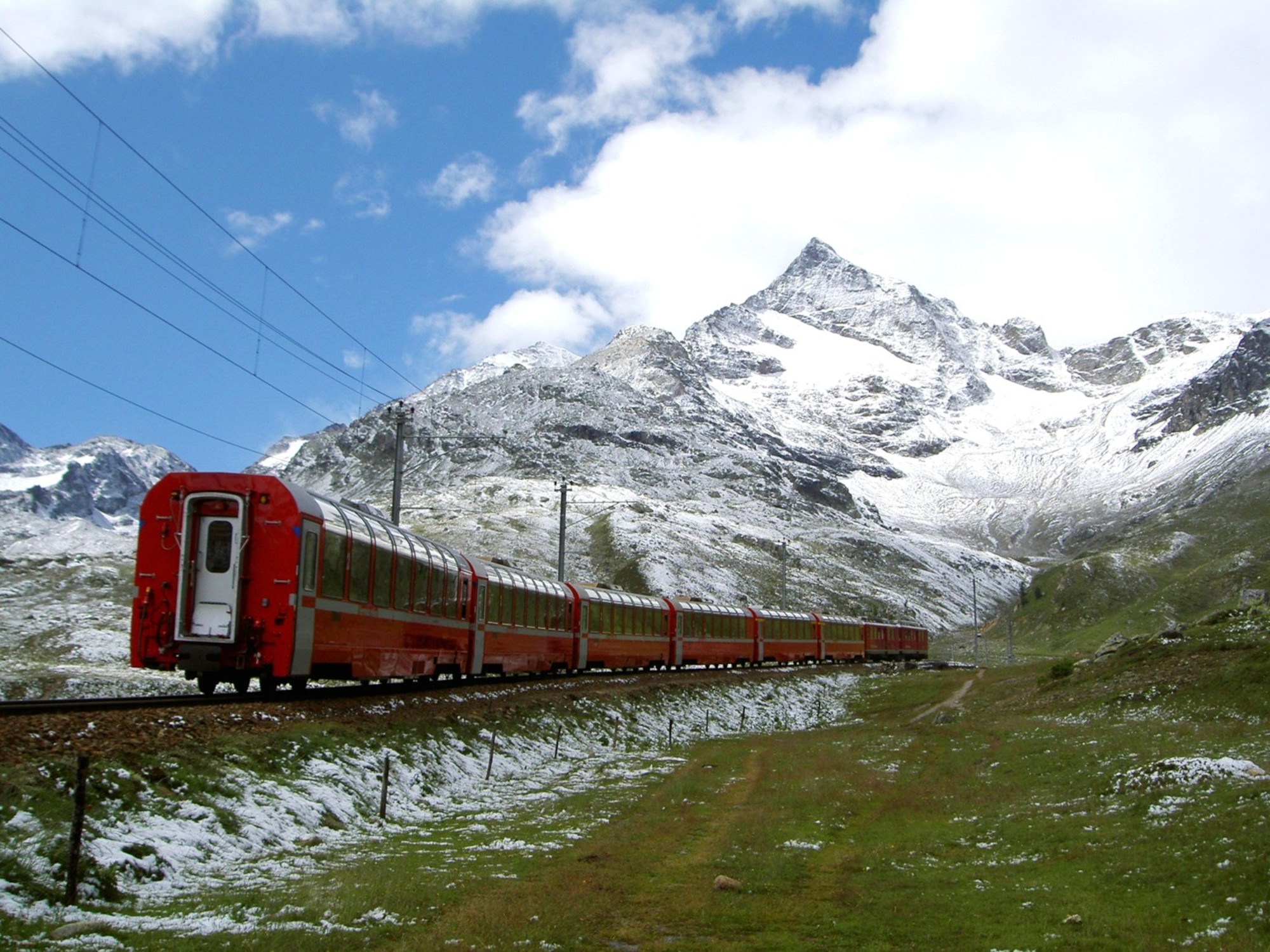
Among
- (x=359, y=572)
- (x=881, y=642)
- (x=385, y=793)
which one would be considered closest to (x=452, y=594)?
(x=359, y=572)

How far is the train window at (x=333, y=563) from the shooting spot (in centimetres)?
2250

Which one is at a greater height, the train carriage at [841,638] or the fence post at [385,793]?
the train carriage at [841,638]

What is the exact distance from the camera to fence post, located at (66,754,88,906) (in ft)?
34.8

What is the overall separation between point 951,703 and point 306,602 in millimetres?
36896

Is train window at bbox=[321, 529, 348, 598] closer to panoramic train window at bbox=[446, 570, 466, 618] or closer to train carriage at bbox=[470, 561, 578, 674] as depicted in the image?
panoramic train window at bbox=[446, 570, 466, 618]

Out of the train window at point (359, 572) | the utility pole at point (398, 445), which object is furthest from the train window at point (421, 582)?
the utility pole at point (398, 445)

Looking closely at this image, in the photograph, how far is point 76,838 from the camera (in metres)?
10.9

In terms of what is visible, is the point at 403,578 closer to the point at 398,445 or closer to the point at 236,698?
the point at 236,698

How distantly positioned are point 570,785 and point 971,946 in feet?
46.7

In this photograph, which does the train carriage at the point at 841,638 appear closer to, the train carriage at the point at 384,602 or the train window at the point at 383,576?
the train carriage at the point at 384,602

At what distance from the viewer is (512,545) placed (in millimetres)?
158875

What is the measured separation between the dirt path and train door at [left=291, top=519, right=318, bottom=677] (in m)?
27.5

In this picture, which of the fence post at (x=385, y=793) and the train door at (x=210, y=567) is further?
the train door at (x=210, y=567)

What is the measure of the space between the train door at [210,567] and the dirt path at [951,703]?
2933cm
